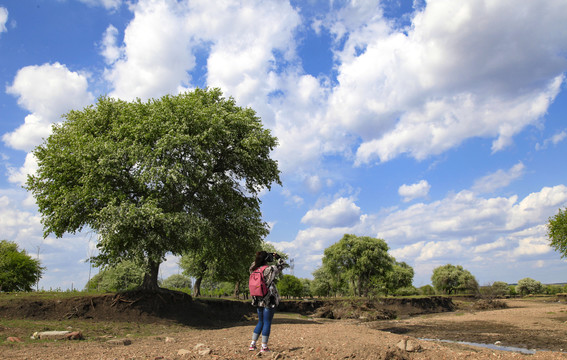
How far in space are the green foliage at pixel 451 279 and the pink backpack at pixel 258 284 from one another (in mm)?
92290

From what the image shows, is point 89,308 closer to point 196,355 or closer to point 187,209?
point 187,209

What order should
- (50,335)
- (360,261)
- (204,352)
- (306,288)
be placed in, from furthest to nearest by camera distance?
(306,288) → (360,261) → (50,335) → (204,352)

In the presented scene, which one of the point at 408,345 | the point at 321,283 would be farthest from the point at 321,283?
the point at 408,345

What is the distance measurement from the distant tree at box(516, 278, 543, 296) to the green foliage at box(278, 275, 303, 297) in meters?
71.8

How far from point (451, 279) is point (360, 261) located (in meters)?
43.3

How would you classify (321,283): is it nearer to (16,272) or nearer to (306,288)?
(306,288)

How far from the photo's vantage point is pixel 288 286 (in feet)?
241

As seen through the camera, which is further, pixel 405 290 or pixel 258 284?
pixel 405 290

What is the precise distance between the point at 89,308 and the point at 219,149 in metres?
11.9

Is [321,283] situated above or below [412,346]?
below

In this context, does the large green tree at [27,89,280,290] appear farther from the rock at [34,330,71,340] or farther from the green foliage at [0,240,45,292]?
the green foliage at [0,240,45,292]

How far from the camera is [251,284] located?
9297 millimetres

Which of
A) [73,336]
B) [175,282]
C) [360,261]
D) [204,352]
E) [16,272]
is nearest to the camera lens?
[204,352]

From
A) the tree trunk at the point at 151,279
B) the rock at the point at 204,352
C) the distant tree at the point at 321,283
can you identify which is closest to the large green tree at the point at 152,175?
the tree trunk at the point at 151,279
